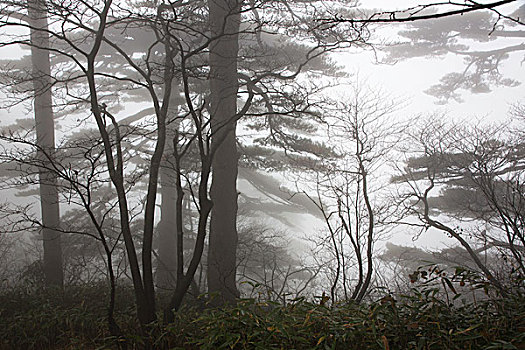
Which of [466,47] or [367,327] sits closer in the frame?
[367,327]

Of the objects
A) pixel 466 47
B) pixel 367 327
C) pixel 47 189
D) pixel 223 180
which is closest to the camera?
pixel 367 327

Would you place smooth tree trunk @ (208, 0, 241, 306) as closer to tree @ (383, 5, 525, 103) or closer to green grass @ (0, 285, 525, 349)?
green grass @ (0, 285, 525, 349)

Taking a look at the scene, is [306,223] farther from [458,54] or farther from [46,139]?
[46,139]

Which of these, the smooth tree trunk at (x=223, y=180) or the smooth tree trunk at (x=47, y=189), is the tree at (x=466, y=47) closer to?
the smooth tree trunk at (x=223, y=180)

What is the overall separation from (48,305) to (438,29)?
13031mm

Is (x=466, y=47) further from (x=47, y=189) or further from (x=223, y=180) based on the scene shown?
(x=47, y=189)

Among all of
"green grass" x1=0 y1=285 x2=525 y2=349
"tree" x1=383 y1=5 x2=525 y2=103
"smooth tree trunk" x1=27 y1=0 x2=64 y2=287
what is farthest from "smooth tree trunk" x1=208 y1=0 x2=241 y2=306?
"tree" x1=383 y1=5 x2=525 y2=103

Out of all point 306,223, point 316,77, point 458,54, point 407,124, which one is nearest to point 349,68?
point 316,77

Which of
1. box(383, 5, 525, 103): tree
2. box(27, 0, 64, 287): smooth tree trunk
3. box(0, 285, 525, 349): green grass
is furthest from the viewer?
box(383, 5, 525, 103): tree

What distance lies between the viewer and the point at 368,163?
6.61 m

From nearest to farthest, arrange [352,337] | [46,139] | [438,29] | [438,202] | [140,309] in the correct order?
[352,337], [140,309], [46,139], [438,202], [438,29]

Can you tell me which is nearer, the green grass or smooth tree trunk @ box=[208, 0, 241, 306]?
the green grass

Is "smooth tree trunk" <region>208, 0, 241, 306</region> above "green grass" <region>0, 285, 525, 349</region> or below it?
above

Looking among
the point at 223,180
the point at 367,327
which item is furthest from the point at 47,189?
the point at 367,327
